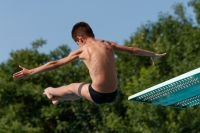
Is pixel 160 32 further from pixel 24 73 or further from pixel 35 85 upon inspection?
pixel 24 73

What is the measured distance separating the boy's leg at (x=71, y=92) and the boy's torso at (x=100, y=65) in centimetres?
25

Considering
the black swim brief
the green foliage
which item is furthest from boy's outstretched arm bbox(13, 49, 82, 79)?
the green foliage

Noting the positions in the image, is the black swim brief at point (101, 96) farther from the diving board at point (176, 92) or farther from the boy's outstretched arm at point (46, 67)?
Result: the diving board at point (176, 92)

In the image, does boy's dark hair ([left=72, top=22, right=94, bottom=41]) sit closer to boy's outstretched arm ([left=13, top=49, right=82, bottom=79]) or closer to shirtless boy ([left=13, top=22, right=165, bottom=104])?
shirtless boy ([left=13, top=22, right=165, bottom=104])

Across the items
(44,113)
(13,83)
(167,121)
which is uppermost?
(13,83)

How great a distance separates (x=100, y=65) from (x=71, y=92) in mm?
736

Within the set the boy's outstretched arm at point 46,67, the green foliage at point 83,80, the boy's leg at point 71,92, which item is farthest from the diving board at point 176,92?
the green foliage at point 83,80

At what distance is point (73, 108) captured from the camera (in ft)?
78.1

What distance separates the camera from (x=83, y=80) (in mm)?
23922

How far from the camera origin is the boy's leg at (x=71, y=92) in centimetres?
725

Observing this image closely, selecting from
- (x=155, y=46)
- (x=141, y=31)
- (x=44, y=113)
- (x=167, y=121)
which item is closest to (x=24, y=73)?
(x=167, y=121)

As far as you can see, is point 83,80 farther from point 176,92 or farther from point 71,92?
point 71,92

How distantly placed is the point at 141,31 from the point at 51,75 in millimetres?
5512

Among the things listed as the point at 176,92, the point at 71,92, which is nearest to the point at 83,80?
the point at 176,92
